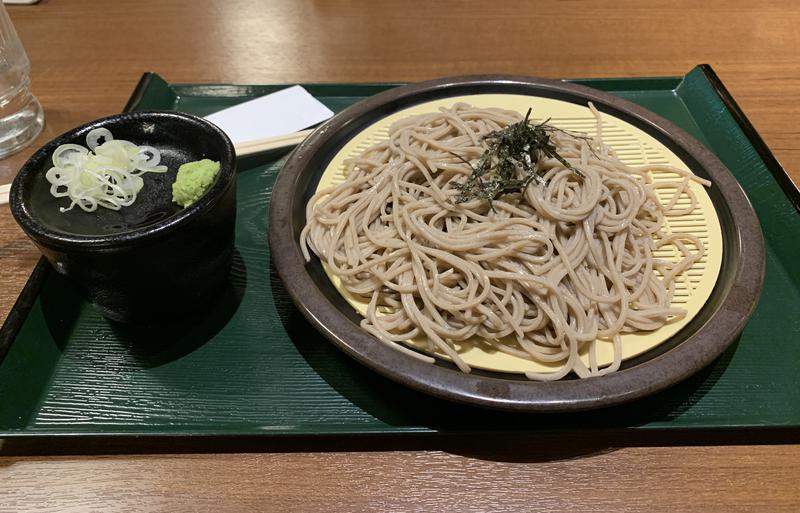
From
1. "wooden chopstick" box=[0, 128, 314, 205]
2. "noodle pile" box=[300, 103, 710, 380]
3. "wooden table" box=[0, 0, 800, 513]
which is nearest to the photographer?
"wooden table" box=[0, 0, 800, 513]

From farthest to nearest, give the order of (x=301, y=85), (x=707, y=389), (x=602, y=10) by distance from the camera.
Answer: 1. (x=602, y=10)
2. (x=301, y=85)
3. (x=707, y=389)

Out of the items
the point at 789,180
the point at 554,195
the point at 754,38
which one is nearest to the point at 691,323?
the point at 554,195

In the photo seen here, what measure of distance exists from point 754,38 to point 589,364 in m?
2.77

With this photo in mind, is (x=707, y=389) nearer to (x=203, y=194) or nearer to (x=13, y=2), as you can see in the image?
(x=203, y=194)

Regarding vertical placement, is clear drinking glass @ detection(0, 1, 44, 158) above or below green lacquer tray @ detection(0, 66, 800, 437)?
below

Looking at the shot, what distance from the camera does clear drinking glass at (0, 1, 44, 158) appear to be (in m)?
2.48

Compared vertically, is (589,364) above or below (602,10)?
below

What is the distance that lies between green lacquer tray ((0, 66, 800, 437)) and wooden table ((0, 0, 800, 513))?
0.20 ft

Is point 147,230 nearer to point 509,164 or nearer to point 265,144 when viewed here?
point 265,144

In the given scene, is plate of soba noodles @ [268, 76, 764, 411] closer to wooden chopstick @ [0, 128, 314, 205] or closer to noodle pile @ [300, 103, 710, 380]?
noodle pile @ [300, 103, 710, 380]

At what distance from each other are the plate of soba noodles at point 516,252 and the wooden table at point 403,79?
0.22 metres

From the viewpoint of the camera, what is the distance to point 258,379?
1.54m

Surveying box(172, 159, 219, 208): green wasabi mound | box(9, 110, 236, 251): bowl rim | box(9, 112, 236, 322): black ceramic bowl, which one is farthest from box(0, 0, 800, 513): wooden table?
box(172, 159, 219, 208): green wasabi mound

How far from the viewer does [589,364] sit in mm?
1418
